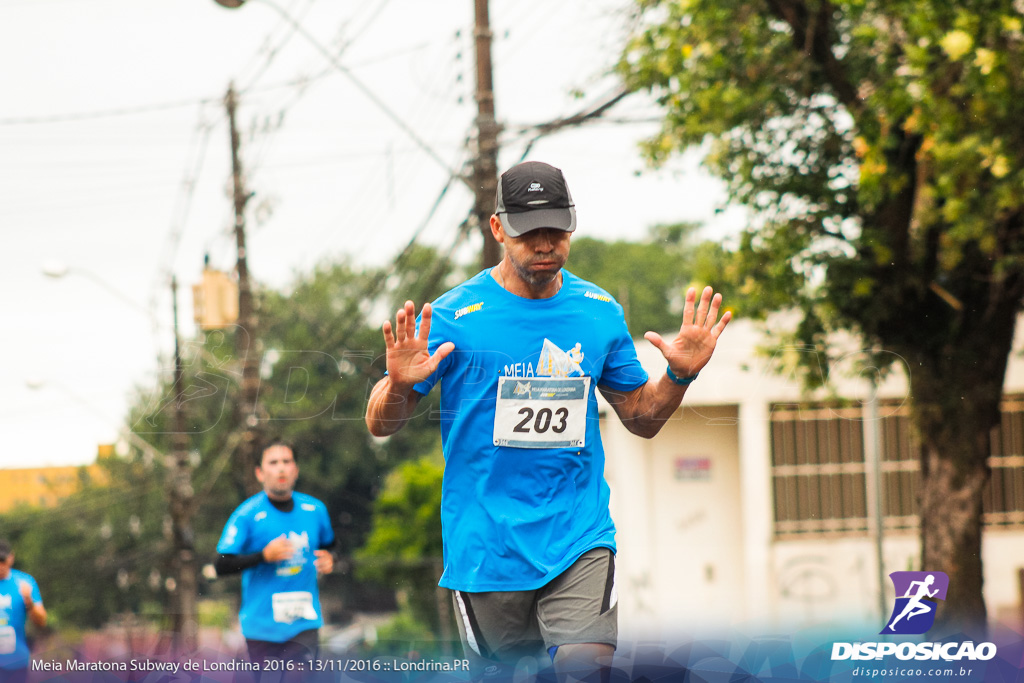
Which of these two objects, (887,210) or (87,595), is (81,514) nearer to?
(87,595)

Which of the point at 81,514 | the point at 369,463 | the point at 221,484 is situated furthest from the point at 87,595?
the point at 369,463

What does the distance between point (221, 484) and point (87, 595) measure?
49.0ft

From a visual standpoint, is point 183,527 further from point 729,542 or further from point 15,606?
point 15,606

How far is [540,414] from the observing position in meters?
2.93

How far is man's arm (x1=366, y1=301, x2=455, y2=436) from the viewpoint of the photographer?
2740 millimetres

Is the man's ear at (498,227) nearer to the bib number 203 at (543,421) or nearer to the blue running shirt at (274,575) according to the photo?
the bib number 203 at (543,421)

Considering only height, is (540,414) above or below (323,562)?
above

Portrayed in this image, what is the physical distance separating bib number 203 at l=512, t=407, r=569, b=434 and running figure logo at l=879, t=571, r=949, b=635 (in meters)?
1.60

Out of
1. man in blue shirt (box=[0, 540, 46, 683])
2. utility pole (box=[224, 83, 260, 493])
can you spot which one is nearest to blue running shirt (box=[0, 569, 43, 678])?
man in blue shirt (box=[0, 540, 46, 683])

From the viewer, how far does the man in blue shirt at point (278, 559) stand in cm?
518

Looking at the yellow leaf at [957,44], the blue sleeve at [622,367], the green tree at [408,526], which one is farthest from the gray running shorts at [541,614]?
the green tree at [408,526]

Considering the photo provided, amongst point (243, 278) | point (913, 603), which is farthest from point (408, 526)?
point (913, 603)

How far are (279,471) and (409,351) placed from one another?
2.89 metres

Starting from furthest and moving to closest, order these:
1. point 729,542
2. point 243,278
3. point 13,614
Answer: point 729,542 < point 243,278 < point 13,614
